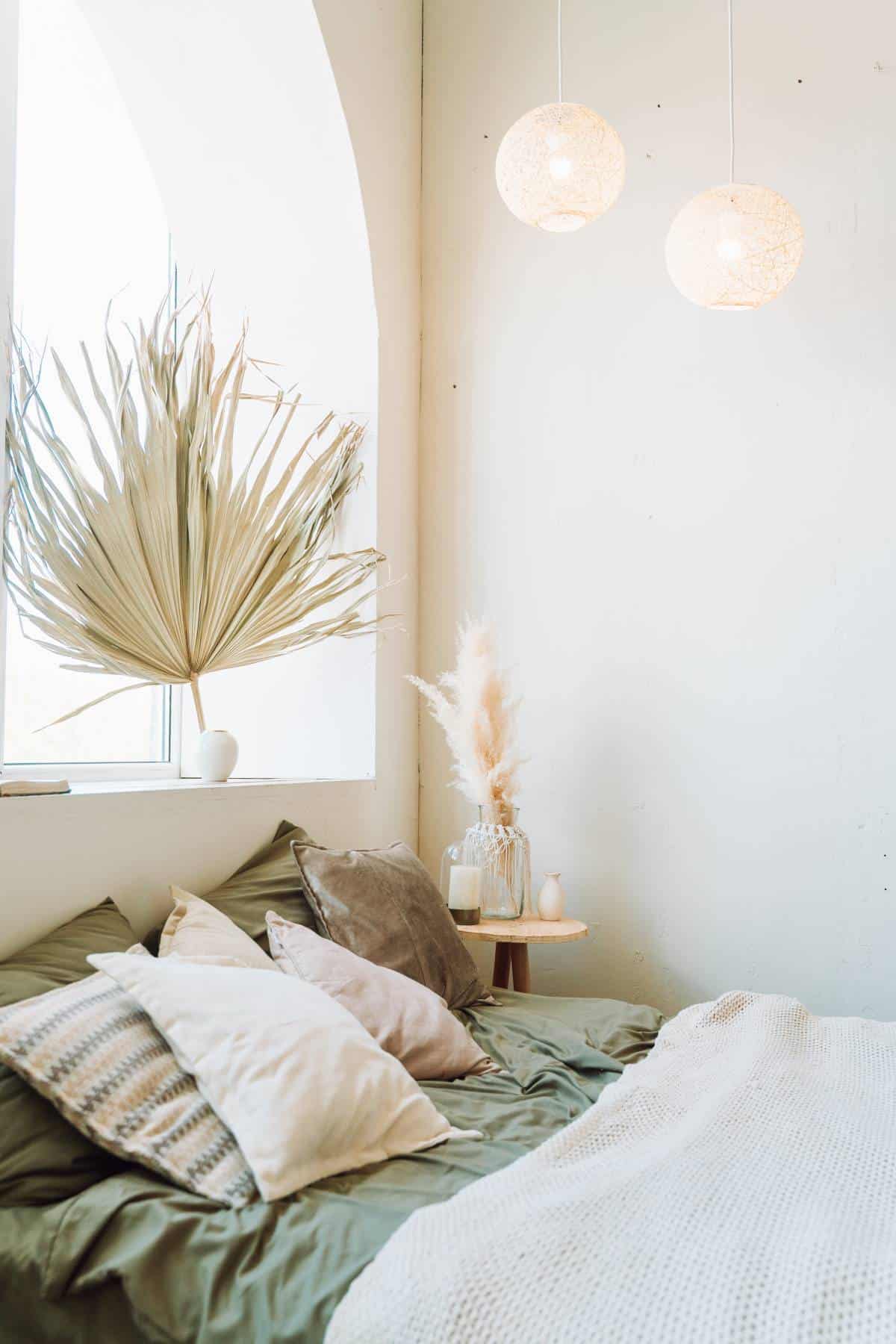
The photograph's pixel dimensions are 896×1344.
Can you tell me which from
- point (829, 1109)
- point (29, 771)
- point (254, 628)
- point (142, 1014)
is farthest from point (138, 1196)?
point (254, 628)

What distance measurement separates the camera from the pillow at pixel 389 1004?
6.12 ft

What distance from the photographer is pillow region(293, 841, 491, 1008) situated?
7.16 feet

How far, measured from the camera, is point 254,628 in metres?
2.65

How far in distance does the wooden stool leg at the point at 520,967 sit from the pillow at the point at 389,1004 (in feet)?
2.66

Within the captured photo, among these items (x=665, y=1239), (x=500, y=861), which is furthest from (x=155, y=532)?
(x=665, y=1239)

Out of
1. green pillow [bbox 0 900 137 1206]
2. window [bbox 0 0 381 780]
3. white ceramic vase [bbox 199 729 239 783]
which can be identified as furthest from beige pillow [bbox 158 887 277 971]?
window [bbox 0 0 381 780]

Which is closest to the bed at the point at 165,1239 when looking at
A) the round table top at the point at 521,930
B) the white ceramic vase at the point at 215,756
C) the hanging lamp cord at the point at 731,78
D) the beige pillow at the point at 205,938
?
the beige pillow at the point at 205,938

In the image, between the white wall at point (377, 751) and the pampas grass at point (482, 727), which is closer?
the white wall at point (377, 751)

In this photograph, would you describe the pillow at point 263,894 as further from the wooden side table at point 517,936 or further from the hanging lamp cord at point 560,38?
the hanging lamp cord at point 560,38

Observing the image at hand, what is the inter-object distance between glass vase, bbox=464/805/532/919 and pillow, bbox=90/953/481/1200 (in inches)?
51.5

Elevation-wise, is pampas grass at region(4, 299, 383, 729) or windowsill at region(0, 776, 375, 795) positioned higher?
pampas grass at region(4, 299, 383, 729)

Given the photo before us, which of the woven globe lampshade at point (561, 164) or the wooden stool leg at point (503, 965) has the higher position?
the woven globe lampshade at point (561, 164)

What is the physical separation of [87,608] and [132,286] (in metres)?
1.13

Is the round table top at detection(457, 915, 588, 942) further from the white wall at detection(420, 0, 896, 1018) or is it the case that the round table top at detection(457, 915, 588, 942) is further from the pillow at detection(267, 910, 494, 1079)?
the pillow at detection(267, 910, 494, 1079)
